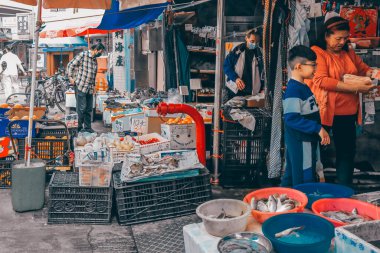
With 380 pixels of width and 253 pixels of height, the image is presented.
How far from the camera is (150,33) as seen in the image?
13.6 m

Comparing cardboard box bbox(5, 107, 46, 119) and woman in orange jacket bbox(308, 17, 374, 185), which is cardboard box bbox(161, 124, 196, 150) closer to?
cardboard box bbox(5, 107, 46, 119)

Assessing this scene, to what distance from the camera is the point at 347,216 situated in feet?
10.2

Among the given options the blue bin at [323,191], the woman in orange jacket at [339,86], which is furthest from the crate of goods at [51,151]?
the blue bin at [323,191]

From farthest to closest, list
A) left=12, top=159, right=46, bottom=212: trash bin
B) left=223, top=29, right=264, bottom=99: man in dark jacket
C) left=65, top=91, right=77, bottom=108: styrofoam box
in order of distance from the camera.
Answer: left=65, top=91, right=77, bottom=108: styrofoam box, left=223, top=29, right=264, bottom=99: man in dark jacket, left=12, top=159, right=46, bottom=212: trash bin

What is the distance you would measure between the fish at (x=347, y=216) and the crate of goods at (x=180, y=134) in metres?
4.92

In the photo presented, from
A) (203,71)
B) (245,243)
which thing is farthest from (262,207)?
(203,71)

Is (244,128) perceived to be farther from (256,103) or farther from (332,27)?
(332,27)

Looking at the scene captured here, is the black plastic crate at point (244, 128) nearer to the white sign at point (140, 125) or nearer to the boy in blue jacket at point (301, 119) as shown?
the boy in blue jacket at point (301, 119)

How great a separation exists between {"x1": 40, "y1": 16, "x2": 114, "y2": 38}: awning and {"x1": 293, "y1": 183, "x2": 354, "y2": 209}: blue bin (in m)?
7.75

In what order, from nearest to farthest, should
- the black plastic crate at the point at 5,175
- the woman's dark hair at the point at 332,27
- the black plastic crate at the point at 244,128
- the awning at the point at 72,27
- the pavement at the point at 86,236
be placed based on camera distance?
the pavement at the point at 86,236, the woman's dark hair at the point at 332,27, the black plastic crate at the point at 244,128, the black plastic crate at the point at 5,175, the awning at the point at 72,27

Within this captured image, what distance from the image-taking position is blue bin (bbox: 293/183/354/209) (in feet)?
11.6

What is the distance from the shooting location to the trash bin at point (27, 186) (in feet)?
20.2

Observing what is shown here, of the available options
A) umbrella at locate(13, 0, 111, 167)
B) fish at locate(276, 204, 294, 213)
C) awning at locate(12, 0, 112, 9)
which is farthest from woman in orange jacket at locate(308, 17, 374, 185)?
umbrella at locate(13, 0, 111, 167)

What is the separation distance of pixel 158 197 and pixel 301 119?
2.32 metres
